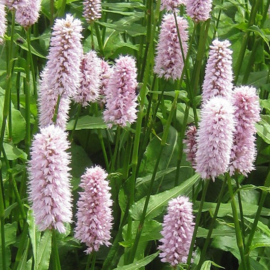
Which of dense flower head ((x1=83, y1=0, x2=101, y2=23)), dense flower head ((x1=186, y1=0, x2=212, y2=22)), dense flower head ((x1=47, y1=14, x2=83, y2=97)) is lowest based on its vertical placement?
dense flower head ((x1=47, y1=14, x2=83, y2=97))

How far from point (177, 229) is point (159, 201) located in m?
0.34

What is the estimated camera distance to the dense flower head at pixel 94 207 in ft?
6.14

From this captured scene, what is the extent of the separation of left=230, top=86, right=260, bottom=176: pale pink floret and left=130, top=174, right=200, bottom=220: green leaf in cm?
26

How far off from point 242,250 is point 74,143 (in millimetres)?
1387

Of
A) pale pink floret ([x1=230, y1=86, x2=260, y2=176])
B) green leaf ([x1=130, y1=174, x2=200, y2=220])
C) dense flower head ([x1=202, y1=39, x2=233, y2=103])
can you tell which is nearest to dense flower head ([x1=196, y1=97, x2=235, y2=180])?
pale pink floret ([x1=230, y1=86, x2=260, y2=176])

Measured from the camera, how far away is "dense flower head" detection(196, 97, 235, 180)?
1.65 metres

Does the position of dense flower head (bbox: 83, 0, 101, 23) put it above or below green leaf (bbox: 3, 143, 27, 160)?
above

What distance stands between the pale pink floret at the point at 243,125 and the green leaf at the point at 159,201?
26cm

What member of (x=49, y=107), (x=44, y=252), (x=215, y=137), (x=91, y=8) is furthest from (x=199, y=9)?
(x=44, y=252)

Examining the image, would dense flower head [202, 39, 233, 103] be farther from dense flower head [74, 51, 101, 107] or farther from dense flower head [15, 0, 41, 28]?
dense flower head [15, 0, 41, 28]

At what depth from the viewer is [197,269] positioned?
2092 mm

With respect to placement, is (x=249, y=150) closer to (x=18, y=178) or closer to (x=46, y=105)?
(x=46, y=105)

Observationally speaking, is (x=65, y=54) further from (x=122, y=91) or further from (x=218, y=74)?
(x=218, y=74)

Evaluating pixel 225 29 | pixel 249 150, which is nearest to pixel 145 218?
pixel 249 150
